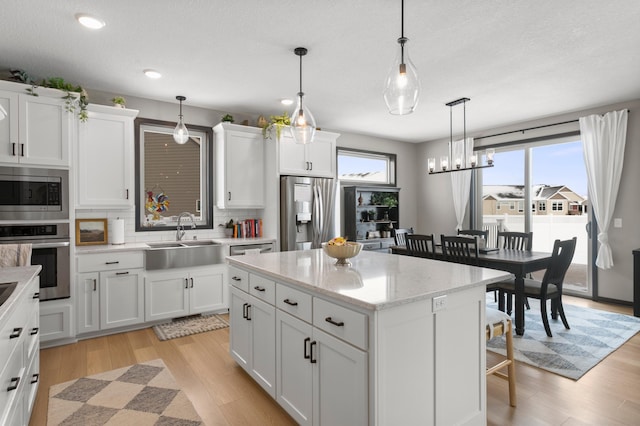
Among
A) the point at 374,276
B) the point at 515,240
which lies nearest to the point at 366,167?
the point at 515,240

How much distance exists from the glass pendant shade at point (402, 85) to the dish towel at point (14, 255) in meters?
2.77

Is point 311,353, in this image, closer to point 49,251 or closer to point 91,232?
point 49,251

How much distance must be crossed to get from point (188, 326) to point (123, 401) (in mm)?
1467

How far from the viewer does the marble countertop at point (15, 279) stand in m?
1.50

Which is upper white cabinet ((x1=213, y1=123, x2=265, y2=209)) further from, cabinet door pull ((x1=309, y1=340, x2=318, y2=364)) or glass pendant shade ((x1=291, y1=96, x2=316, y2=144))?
cabinet door pull ((x1=309, y1=340, x2=318, y2=364))

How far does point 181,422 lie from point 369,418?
1.28 metres

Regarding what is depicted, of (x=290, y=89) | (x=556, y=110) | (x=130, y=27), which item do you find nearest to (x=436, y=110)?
(x=556, y=110)

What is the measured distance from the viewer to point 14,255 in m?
2.58

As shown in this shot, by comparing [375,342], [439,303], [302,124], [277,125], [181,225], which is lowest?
[375,342]

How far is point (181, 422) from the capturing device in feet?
7.11

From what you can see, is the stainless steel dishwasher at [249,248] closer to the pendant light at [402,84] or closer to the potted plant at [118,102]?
the potted plant at [118,102]

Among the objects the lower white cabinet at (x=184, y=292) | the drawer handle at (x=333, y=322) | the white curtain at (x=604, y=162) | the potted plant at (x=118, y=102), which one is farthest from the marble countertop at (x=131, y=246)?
the white curtain at (x=604, y=162)

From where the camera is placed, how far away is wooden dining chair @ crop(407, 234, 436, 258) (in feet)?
13.5

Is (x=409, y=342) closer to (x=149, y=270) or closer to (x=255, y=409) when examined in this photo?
(x=255, y=409)
